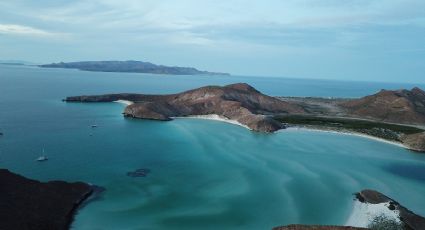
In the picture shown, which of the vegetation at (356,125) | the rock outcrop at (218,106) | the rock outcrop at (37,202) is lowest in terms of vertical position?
the rock outcrop at (37,202)

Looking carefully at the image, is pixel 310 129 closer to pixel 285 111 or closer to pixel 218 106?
pixel 285 111

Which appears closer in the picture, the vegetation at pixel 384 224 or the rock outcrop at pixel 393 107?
the vegetation at pixel 384 224

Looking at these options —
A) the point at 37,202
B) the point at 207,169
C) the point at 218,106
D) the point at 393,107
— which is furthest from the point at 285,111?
the point at 37,202

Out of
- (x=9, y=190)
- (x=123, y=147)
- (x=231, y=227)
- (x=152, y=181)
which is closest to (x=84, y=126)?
(x=123, y=147)

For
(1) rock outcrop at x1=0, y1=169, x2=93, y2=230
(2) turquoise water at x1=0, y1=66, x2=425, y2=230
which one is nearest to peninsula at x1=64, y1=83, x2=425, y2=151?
(2) turquoise water at x1=0, y1=66, x2=425, y2=230

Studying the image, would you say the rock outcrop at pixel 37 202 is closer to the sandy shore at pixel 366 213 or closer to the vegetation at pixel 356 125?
the sandy shore at pixel 366 213

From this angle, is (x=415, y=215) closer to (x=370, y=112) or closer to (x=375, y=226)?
(x=375, y=226)

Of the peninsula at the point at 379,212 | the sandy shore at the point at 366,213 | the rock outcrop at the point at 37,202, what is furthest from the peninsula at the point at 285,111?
the rock outcrop at the point at 37,202
